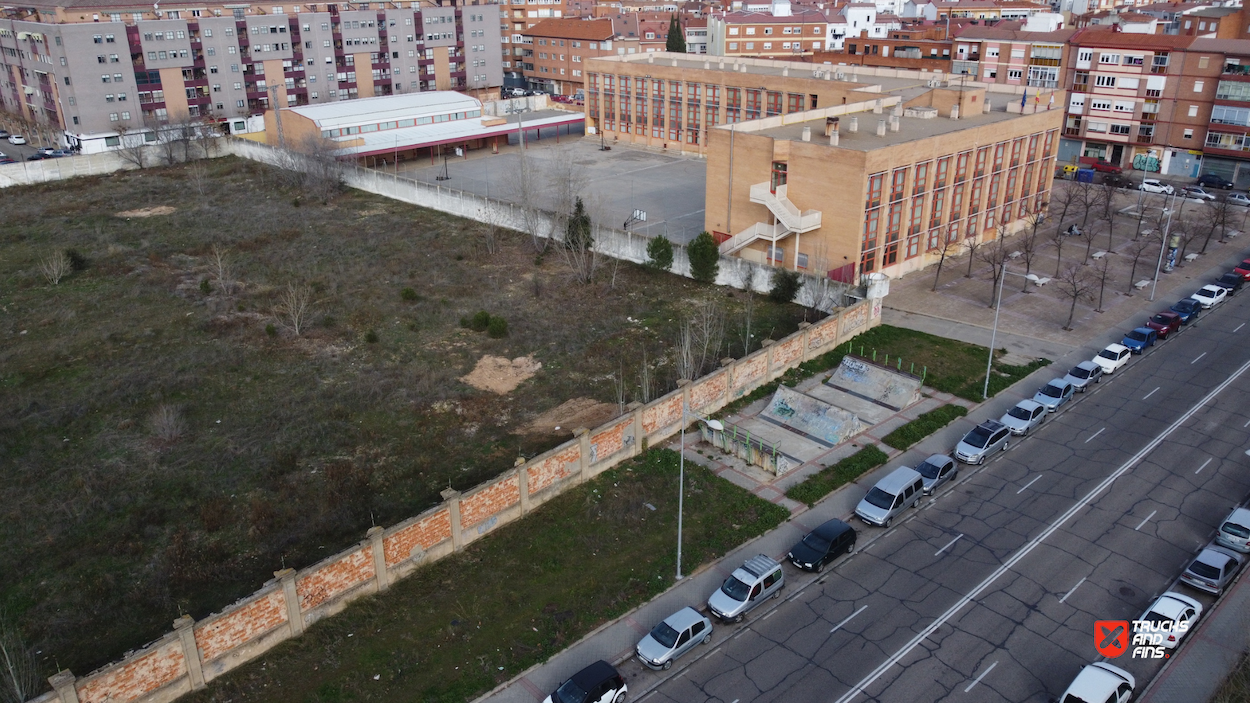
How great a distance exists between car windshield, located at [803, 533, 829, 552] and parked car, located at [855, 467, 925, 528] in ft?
8.52

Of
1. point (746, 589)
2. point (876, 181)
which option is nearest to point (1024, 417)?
point (746, 589)

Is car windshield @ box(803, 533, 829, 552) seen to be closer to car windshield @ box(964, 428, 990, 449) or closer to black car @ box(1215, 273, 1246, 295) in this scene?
car windshield @ box(964, 428, 990, 449)

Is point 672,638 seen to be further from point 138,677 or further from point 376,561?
point 138,677

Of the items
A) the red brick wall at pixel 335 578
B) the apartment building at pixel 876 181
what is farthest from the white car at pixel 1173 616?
the apartment building at pixel 876 181

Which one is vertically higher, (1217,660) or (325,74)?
(325,74)

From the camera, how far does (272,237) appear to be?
58344mm

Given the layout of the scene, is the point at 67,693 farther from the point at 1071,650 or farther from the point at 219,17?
the point at 219,17

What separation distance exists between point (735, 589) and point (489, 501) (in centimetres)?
817

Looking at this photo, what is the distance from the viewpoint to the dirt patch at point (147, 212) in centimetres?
6366

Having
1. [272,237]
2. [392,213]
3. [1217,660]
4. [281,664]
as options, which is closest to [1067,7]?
[392,213]

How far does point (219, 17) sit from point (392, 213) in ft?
151

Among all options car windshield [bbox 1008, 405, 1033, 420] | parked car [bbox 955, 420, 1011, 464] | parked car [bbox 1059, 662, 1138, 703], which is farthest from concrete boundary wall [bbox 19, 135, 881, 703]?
parked car [bbox 1059, 662, 1138, 703]

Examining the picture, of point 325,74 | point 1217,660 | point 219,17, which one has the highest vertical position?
point 219,17

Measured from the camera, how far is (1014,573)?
26219mm
